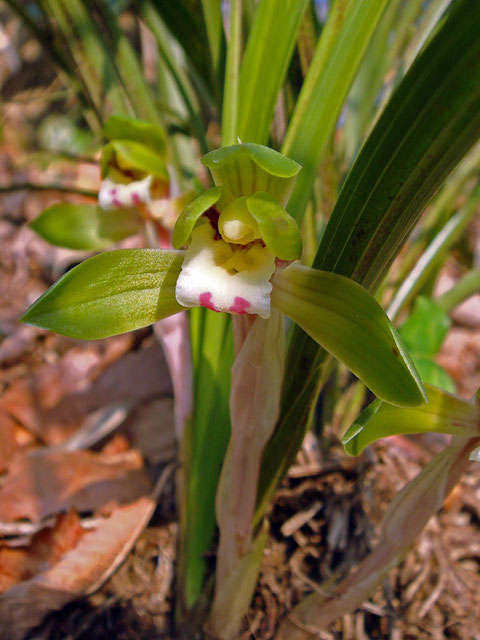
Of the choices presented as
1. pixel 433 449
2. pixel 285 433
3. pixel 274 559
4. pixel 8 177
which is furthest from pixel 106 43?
pixel 8 177

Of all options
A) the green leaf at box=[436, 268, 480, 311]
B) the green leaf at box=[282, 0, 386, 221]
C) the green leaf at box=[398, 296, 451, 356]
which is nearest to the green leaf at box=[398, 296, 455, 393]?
the green leaf at box=[398, 296, 451, 356]

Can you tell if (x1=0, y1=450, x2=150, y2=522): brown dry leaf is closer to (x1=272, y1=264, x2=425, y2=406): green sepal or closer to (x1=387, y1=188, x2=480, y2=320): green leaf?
(x1=387, y1=188, x2=480, y2=320): green leaf

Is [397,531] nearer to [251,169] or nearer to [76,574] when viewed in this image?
[251,169]

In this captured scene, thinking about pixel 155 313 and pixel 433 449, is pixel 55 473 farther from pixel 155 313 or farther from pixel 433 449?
pixel 433 449

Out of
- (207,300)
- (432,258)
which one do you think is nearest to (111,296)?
(207,300)

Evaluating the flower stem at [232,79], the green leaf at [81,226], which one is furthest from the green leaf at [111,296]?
the green leaf at [81,226]
